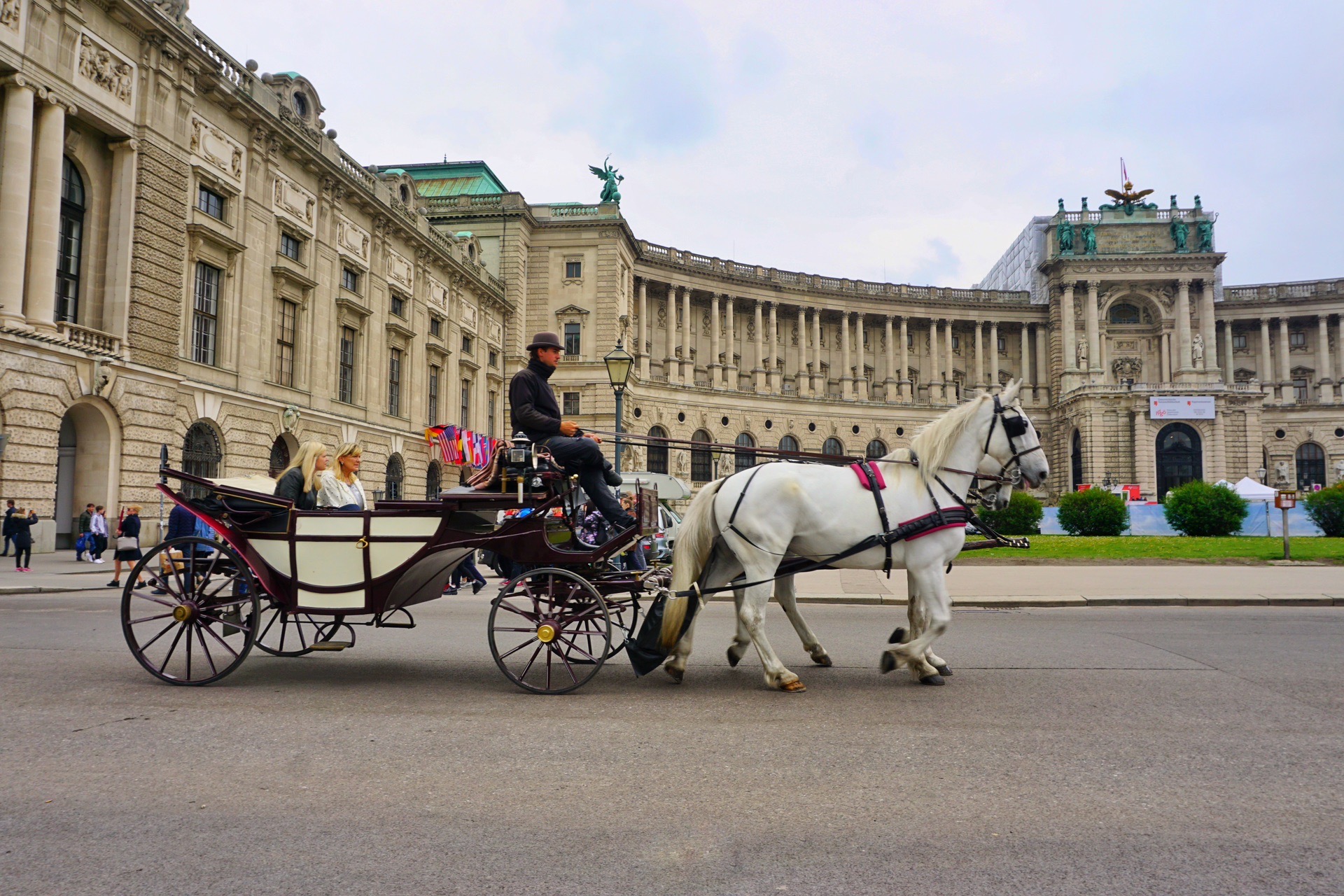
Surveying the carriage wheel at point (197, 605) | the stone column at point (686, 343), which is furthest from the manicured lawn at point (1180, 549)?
the stone column at point (686, 343)

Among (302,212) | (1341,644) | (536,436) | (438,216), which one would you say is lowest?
(1341,644)

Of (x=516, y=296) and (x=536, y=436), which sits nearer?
(x=536, y=436)

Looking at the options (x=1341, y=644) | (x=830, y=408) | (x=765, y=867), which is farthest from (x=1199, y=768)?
(x=830, y=408)

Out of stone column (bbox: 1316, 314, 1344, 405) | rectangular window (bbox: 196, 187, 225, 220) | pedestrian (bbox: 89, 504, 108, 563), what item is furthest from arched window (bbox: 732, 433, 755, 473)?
stone column (bbox: 1316, 314, 1344, 405)

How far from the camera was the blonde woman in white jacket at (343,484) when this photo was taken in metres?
7.77

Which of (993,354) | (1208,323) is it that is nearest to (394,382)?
(993,354)

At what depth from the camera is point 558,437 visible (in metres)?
7.12

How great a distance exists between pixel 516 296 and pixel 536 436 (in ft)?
162

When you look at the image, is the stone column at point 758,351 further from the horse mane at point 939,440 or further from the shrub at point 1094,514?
the horse mane at point 939,440

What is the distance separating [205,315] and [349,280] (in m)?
9.26

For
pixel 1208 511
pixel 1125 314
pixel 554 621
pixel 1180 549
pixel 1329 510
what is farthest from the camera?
pixel 1125 314

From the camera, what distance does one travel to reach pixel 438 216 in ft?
174

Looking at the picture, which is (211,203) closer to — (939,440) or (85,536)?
(85,536)

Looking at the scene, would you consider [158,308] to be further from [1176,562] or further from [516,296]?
[516,296]
